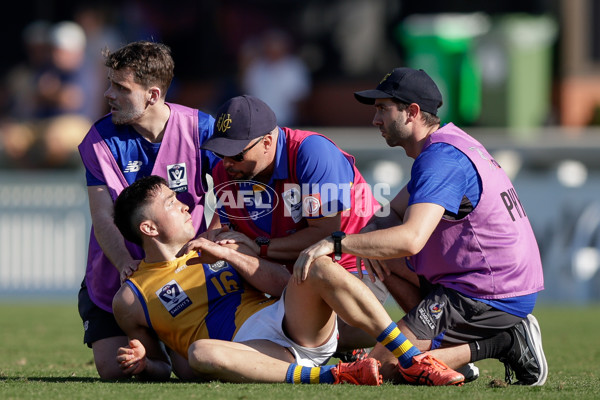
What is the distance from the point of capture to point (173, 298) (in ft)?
19.8

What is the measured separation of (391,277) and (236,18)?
11331mm

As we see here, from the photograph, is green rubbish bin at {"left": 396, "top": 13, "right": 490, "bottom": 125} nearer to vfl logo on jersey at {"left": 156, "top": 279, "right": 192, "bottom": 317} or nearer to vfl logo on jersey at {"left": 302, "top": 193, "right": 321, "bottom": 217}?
vfl logo on jersey at {"left": 302, "top": 193, "right": 321, "bottom": 217}

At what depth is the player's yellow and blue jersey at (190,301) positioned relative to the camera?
237 inches

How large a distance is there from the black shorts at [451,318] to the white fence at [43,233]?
23.5ft

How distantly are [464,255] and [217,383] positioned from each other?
5.01 feet

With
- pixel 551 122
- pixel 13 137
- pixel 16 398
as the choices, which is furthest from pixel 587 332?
pixel 13 137

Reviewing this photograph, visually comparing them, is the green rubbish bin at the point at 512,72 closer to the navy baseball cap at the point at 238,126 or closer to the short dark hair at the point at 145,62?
the short dark hair at the point at 145,62

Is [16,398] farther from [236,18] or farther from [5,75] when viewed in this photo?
[5,75]

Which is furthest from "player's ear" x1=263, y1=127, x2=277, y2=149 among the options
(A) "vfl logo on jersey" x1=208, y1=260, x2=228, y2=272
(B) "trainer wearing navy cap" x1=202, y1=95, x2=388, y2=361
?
(A) "vfl logo on jersey" x1=208, y1=260, x2=228, y2=272

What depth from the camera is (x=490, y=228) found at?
590 centimetres

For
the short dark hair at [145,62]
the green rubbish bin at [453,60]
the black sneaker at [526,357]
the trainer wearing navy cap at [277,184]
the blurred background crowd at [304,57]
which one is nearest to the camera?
the black sneaker at [526,357]

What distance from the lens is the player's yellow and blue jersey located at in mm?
6016

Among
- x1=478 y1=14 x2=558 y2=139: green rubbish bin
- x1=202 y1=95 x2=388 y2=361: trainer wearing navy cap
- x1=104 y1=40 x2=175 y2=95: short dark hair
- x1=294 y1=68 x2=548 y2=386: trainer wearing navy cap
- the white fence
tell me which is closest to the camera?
x1=294 y1=68 x2=548 y2=386: trainer wearing navy cap

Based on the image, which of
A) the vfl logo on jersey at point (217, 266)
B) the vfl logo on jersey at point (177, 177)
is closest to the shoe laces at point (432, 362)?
the vfl logo on jersey at point (217, 266)
